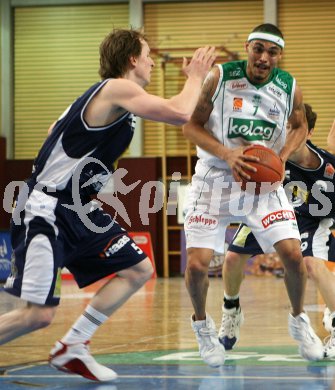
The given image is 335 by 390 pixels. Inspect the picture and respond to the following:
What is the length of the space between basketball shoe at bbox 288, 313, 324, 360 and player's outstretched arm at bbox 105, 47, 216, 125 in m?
1.64

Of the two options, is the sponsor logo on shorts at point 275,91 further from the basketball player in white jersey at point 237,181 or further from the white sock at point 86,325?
the white sock at point 86,325

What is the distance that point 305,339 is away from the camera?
5430mm

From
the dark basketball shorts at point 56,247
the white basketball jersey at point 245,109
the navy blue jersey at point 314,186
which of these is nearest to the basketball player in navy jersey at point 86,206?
the dark basketball shorts at point 56,247

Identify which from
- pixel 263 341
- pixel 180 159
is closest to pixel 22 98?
pixel 180 159

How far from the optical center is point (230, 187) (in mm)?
5566

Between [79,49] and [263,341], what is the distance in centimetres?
1333

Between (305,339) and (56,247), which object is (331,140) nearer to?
(305,339)

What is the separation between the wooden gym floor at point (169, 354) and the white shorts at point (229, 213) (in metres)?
0.75

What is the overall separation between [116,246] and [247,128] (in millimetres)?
1238

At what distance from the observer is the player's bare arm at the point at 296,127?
563 cm

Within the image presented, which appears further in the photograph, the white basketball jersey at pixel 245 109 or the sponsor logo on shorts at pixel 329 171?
the sponsor logo on shorts at pixel 329 171

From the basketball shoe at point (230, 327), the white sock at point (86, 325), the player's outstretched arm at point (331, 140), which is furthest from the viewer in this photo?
the player's outstretched arm at point (331, 140)

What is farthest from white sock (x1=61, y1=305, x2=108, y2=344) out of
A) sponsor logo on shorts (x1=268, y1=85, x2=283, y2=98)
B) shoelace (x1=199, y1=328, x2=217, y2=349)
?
sponsor logo on shorts (x1=268, y1=85, x2=283, y2=98)

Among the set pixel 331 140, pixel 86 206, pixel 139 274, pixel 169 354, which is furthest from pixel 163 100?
pixel 331 140
